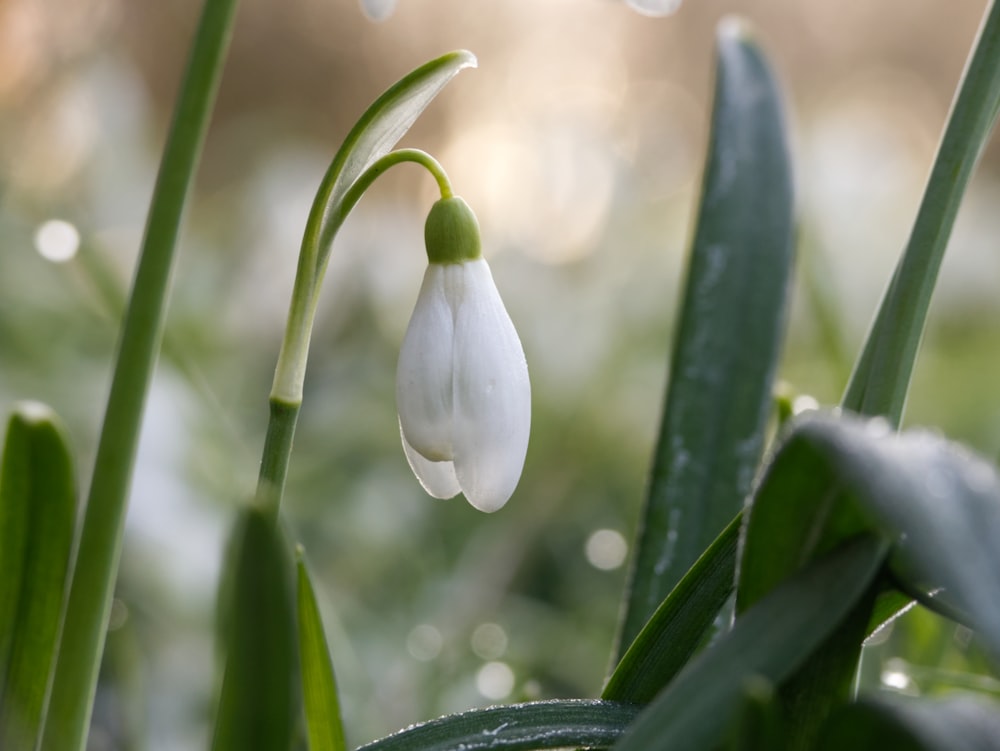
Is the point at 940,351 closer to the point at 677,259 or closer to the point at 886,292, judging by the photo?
the point at 677,259

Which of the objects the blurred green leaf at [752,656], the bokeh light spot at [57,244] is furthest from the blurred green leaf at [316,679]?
the bokeh light spot at [57,244]

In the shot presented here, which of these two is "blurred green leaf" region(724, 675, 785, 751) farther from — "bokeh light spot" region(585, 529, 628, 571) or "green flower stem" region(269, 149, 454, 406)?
"bokeh light spot" region(585, 529, 628, 571)

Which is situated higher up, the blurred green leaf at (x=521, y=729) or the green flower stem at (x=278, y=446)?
the green flower stem at (x=278, y=446)

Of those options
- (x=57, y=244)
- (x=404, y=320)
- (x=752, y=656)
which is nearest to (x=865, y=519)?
(x=752, y=656)

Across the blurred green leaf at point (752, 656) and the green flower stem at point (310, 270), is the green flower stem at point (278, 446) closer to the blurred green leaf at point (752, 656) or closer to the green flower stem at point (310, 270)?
the green flower stem at point (310, 270)

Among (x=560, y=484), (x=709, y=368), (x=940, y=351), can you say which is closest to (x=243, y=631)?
(x=709, y=368)

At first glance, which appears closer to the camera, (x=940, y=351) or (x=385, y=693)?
(x=385, y=693)
